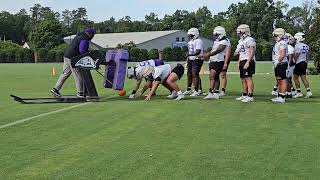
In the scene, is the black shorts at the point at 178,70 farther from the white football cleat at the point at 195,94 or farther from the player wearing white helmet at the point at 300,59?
the player wearing white helmet at the point at 300,59

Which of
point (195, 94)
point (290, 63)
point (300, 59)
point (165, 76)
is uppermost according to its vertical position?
point (300, 59)

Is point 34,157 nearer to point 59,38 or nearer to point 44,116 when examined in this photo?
point 44,116

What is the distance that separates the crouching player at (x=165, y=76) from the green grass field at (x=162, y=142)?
1.23 metres

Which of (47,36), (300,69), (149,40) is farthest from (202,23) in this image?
(300,69)

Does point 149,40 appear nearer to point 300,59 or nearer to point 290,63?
point 300,59

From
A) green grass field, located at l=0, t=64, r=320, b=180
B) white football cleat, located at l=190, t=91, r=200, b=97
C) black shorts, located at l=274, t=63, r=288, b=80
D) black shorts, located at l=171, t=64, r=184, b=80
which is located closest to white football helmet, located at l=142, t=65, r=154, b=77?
black shorts, located at l=171, t=64, r=184, b=80

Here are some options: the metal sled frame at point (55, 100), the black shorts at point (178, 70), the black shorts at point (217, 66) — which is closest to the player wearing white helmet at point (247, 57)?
the black shorts at point (217, 66)

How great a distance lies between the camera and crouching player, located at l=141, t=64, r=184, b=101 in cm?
1416

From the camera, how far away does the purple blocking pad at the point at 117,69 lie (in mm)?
14258

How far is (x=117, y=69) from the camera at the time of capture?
14.4 metres

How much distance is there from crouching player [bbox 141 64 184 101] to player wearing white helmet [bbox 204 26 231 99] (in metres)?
0.81

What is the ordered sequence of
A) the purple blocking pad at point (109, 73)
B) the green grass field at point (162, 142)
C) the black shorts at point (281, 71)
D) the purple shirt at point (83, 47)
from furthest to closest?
the purple blocking pad at point (109, 73) → the purple shirt at point (83, 47) → the black shorts at point (281, 71) → the green grass field at point (162, 142)

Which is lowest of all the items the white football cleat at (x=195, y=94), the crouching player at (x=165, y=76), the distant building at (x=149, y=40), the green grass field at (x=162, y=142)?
the green grass field at (x=162, y=142)

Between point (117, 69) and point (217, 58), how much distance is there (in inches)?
103
